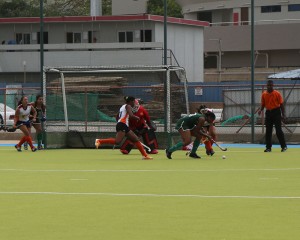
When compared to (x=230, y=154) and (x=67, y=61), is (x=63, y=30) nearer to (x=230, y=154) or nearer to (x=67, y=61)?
(x=67, y=61)

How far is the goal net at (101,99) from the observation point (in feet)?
108

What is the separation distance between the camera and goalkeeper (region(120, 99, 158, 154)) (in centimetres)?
2906

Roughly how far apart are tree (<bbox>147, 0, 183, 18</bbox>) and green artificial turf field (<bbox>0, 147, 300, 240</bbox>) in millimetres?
81031

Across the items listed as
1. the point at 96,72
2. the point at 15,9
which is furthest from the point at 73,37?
the point at 96,72

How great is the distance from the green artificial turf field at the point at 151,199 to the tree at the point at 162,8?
81.0 meters

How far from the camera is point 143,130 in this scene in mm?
29469

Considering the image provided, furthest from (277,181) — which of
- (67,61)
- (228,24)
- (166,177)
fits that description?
(228,24)

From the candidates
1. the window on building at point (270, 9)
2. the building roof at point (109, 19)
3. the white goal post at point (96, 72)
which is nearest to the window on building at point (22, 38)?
the building roof at point (109, 19)

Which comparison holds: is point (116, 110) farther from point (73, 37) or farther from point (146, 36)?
point (73, 37)

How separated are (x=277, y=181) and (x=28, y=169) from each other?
6.20 m

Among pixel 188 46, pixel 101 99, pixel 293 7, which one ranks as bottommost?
pixel 101 99

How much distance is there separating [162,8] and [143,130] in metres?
78.6

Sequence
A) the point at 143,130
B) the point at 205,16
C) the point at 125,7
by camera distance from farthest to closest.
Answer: the point at 205,16
the point at 125,7
the point at 143,130

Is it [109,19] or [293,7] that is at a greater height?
[293,7]
